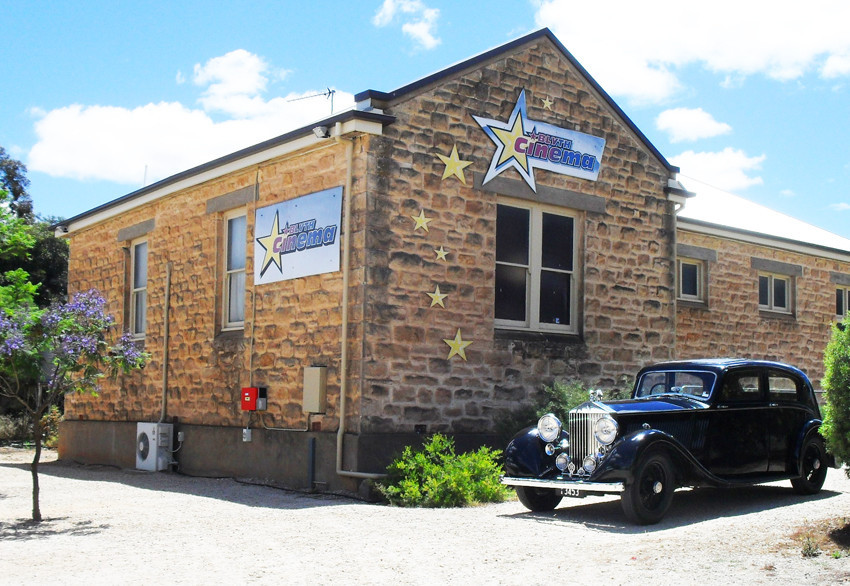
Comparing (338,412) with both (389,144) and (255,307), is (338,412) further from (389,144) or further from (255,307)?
(389,144)

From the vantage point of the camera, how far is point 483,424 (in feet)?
41.0

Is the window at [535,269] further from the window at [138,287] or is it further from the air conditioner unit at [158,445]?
the window at [138,287]

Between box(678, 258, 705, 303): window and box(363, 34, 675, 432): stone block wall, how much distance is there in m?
2.38

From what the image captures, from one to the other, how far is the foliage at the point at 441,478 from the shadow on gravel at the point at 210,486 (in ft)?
1.85

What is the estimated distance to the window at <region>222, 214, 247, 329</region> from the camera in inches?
557

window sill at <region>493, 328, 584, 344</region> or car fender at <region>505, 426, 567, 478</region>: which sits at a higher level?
window sill at <region>493, 328, 584, 344</region>

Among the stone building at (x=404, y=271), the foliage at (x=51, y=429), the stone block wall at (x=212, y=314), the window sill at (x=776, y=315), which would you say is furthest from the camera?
the foliage at (x=51, y=429)

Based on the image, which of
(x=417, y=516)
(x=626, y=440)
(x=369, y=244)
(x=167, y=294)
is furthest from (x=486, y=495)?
(x=167, y=294)

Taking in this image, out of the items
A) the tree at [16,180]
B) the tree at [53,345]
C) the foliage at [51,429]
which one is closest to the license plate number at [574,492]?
the tree at [53,345]

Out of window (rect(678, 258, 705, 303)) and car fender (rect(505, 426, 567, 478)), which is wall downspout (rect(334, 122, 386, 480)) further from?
window (rect(678, 258, 705, 303))

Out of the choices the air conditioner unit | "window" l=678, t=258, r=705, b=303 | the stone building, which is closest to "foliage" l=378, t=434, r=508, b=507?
the stone building

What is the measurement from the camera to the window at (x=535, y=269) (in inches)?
519

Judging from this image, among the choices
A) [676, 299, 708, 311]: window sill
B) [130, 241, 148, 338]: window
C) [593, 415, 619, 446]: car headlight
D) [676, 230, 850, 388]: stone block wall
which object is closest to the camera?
[593, 415, 619, 446]: car headlight

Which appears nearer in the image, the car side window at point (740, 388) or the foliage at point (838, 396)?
the foliage at point (838, 396)
